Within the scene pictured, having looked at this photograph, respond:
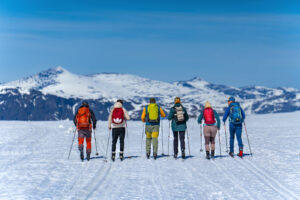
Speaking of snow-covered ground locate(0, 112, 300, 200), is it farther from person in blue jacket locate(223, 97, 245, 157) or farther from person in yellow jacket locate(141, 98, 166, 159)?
person in yellow jacket locate(141, 98, 166, 159)

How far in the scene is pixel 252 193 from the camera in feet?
33.6

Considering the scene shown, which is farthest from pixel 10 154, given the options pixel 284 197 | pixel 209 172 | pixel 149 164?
pixel 284 197

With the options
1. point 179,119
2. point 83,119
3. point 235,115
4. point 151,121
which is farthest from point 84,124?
point 235,115

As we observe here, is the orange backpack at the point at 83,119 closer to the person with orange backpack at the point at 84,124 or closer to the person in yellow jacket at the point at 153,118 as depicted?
the person with orange backpack at the point at 84,124

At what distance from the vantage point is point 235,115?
16.7 m

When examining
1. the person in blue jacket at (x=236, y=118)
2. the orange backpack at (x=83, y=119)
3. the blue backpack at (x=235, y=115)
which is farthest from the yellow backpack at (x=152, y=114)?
the blue backpack at (x=235, y=115)

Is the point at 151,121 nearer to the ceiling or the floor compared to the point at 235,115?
nearer to the floor

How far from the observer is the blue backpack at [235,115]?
54.8 ft

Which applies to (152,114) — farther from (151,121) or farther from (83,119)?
(83,119)

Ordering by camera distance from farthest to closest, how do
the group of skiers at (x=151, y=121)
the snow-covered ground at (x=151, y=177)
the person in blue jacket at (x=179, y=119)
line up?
the person in blue jacket at (x=179, y=119) < the group of skiers at (x=151, y=121) < the snow-covered ground at (x=151, y=177)

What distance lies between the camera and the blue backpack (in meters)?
16.7

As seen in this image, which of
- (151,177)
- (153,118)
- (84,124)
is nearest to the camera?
(151,177)

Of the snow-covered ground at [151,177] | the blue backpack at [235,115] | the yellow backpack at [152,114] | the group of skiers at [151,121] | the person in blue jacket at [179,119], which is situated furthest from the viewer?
the blue backpack at [235,115]

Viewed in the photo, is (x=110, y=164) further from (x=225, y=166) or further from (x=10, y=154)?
(x=10, y=154)
